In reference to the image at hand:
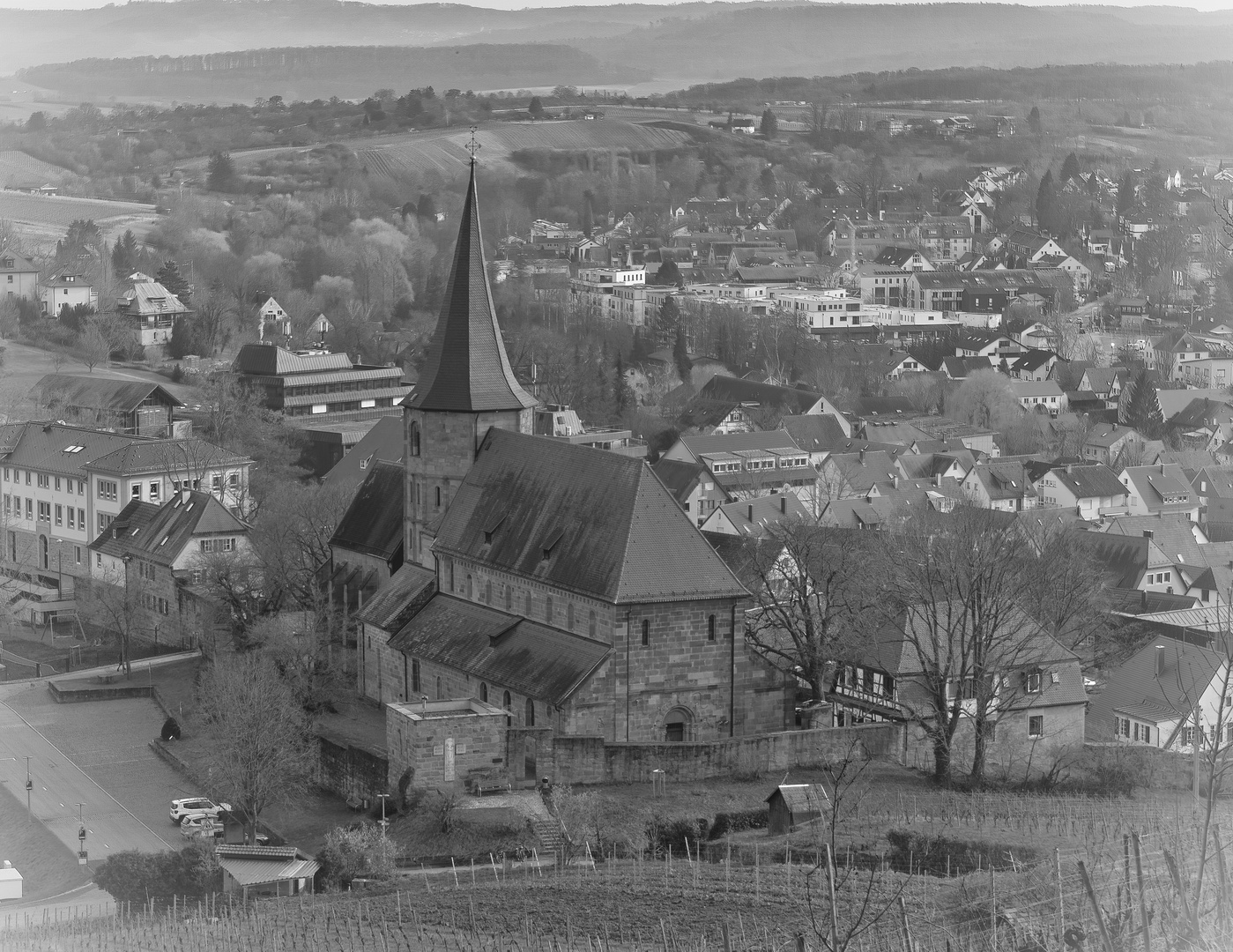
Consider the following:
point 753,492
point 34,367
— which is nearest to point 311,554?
point 753,492

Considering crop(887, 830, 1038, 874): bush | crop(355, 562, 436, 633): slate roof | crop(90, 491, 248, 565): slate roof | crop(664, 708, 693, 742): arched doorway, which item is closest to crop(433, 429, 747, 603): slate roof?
crop(355, 562, 436, 633): slate roof

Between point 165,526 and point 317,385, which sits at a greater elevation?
point 165,526

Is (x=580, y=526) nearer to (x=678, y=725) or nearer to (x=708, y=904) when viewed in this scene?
(x=678, y=725)

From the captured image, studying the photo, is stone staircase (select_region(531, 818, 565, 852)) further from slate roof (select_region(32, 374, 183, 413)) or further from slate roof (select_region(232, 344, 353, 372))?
slate roof (select_region(232, 344, 353, 372))

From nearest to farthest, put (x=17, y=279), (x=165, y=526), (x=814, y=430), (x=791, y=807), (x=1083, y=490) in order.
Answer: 1. (x=791, y=807)
2. (x=165, y=526)
3. (x=1083, y=490)
4. (x=814, y=430)
5. (x=17, y=279)

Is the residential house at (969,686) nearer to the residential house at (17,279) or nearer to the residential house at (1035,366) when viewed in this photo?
the residential house at (1035,366)

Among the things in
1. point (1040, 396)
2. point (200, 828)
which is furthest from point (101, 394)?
point (1040, 396)
